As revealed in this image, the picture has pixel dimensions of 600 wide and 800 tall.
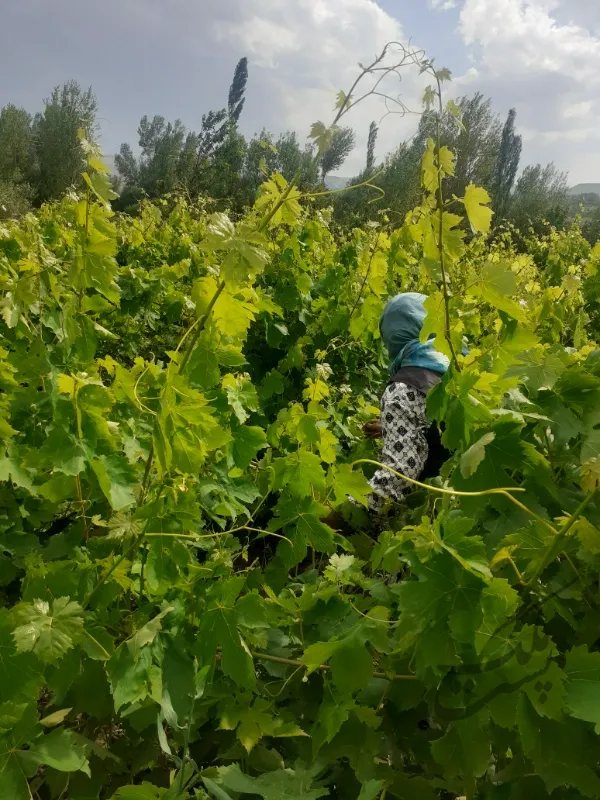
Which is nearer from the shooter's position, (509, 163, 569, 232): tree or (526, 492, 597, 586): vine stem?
(526, 492, 597, 586): vine stem

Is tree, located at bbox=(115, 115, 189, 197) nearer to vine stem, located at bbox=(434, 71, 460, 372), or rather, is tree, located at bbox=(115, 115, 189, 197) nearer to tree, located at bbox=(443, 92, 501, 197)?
tree, located at bbox=(443, 92, 501, 197)

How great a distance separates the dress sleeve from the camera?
2348 mm

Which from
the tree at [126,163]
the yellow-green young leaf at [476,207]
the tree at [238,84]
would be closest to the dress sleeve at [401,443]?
the yellow-green young leaf at [476,207]

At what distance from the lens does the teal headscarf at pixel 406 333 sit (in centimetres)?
248

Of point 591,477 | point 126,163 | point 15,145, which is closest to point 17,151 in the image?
→ point 15,145

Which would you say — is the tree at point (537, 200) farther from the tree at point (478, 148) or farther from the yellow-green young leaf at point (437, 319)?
the yellow-green young leaf at point (437, 319)

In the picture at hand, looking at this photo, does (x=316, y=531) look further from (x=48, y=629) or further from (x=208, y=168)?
(x=208, y=168)

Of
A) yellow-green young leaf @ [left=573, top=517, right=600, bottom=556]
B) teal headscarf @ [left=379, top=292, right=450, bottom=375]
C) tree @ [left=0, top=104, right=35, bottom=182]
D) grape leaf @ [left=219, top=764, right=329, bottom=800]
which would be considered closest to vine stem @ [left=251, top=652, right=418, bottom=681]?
grape leaf @ [left=219, top=764, right=329, bottom=800]

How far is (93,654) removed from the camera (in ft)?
3.81

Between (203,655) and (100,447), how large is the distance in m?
0.53

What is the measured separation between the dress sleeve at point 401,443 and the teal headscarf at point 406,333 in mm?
187

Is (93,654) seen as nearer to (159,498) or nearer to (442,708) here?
(159,498)

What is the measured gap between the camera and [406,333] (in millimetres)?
2752

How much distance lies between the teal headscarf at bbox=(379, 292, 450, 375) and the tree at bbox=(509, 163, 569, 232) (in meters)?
35.5
